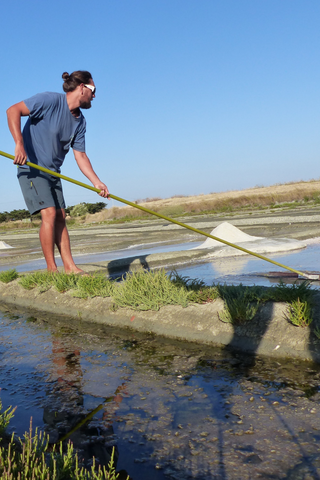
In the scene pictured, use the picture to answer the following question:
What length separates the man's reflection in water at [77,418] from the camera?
208 cm

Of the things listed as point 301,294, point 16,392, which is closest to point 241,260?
point 301,294

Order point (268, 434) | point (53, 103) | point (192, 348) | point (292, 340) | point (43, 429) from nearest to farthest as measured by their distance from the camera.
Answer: point (268, 434) < point (43, 429) < point (292, 340) < point (192, 348) < point (53, 103)

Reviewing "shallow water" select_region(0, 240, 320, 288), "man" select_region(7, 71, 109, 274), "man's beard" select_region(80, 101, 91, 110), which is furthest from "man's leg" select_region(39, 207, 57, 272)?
"shallow water" select_region(0, 240, 320, 288)

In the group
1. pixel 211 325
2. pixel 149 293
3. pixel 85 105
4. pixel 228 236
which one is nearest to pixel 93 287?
pixel 149 293

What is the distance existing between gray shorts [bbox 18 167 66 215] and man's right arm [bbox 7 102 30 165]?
0.62 m

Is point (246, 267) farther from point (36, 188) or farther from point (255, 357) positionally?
point (255, 357)

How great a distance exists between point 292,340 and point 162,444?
1449 mm

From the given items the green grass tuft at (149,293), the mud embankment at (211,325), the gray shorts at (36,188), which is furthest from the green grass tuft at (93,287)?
the gray shorts at (36,188)

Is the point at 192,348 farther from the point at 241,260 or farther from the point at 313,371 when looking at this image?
the point at 241,260

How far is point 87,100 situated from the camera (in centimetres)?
554

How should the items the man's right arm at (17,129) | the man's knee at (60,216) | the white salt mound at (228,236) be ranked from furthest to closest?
the white salt mound at (228,236) < the man's knee at (60,216) < the man's right arm at (17,129)

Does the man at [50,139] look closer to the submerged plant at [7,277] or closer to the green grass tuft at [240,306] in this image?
the submerged plant at [7,277]

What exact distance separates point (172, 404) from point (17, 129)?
3454 millimetres

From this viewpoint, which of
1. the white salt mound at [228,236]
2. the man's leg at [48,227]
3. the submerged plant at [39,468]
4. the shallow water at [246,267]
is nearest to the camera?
the submerged plant at [39,468]
